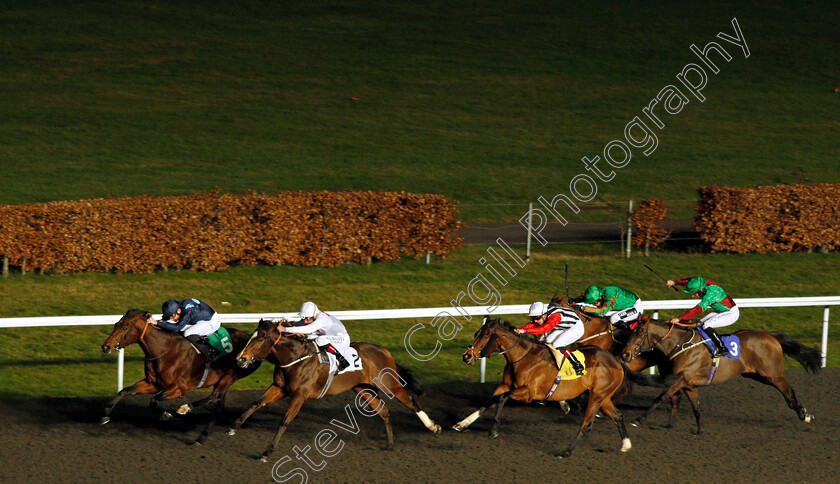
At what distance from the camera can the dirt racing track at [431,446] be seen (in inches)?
233

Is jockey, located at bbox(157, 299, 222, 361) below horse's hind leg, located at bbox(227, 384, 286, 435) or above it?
above

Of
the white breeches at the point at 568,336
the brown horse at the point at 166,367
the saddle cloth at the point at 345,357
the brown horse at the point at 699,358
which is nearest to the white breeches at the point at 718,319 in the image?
the brown horse at the point at 699,358

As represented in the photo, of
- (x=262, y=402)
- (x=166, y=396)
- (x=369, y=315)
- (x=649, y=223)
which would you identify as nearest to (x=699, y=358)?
(x=369, y=315)

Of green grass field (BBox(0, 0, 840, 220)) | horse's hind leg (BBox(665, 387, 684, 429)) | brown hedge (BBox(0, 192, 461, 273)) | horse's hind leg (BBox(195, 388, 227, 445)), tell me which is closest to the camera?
horse's hind leg (BBox(195, 388, 227, 445))

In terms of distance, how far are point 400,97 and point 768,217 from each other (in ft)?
36.8

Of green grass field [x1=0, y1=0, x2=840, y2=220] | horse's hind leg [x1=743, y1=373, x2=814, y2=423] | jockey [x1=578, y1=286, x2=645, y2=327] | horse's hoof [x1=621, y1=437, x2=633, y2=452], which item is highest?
green grass field [x1=0, y1=0, x2=840, y2=220]

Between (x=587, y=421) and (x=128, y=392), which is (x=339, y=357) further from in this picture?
(x=587, y=421)

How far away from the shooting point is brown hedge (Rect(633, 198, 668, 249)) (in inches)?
498

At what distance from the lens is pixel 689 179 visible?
1752cm

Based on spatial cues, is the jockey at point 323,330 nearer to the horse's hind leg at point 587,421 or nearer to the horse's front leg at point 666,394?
the horse's hind leg at point 587,421

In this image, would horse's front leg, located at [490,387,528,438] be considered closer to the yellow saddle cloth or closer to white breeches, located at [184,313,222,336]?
the yellow saddle cloth

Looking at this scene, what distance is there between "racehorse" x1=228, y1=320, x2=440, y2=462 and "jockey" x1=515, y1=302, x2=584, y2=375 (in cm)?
105

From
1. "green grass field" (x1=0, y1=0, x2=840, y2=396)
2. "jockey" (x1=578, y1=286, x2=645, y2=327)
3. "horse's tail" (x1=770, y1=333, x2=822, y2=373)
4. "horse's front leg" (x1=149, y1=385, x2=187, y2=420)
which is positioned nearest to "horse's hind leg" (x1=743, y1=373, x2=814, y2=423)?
"horse's tail" (x1=770, y1=333, x2=822, y2=373)

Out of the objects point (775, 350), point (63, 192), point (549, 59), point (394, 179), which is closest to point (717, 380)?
point (775, 350)
